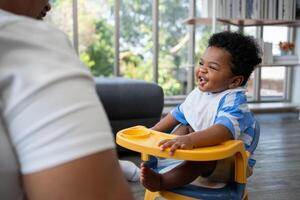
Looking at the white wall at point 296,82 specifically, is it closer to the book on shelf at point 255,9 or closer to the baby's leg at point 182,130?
the book on shelf at point 255,9

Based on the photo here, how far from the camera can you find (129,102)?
2.27 meters

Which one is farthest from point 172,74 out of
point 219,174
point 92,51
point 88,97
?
point 88,97

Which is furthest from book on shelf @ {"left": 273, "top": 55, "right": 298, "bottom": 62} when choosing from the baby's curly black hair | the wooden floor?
the baby's curly black hair

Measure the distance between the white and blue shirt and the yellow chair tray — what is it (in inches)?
3.9

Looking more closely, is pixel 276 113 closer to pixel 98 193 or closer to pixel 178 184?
pixel 178 184

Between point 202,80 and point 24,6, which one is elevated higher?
point 24,6

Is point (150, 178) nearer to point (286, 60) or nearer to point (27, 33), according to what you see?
point (27, 33)

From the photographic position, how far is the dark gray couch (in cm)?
222

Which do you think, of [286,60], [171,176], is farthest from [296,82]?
[171,176]

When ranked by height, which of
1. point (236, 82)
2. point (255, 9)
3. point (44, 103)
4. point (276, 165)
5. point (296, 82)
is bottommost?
point (276, 165)

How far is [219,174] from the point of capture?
114 cm

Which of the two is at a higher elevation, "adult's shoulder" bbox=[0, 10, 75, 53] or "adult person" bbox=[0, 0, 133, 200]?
"adult's shoulder" bbox=[0, 10, 75, 53]

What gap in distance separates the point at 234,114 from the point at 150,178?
1.07ft

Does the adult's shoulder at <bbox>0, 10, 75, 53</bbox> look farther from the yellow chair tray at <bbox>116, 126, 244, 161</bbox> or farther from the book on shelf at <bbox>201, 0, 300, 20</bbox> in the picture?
the book on shelf at <bbox>201, 0, 300, 20</bbox>
